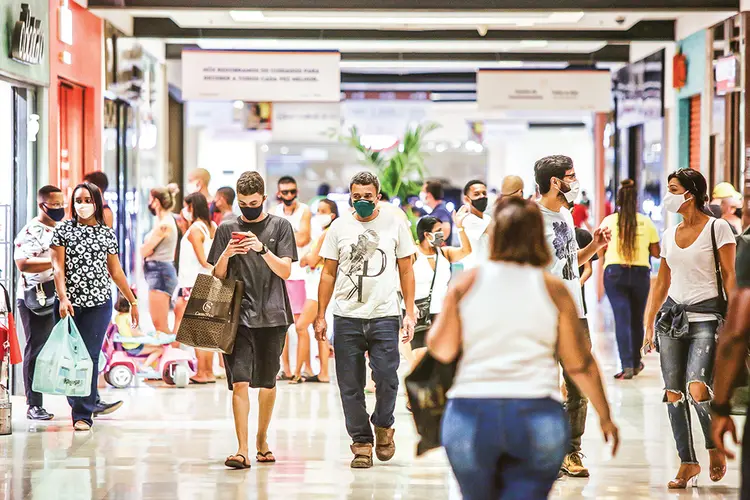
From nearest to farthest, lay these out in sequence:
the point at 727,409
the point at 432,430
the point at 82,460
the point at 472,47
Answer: the point at 727,409 < the point at 432,430 < the point at 82,460 < the point at 472,47

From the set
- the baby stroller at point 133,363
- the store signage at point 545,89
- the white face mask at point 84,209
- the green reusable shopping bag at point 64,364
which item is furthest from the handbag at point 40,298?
the store signage at point 545,89

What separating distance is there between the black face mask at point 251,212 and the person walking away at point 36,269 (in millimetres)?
1953

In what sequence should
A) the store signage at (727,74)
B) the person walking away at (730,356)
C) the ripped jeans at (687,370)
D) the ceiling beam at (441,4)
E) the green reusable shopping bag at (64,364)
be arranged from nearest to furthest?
the person walking away at (730,356) < the ripped jeans at (687,370) < the green reusable shopping bag at (64,364) < the ceiling beam at (441,4) < the store signage at (727,74)

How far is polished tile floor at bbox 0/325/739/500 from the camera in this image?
5.63 metres

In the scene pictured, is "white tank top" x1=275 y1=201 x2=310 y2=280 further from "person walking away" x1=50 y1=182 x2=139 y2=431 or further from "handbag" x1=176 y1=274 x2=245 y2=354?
"handbag" x1=176 y1=274 x2=245 y2=354

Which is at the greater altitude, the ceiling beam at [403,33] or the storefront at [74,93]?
the ceiling beam at [403,33]

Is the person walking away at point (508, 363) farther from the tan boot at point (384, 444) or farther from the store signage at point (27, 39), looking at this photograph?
the store signage at point (27, 39)

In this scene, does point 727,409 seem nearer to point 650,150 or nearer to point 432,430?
point 432,430

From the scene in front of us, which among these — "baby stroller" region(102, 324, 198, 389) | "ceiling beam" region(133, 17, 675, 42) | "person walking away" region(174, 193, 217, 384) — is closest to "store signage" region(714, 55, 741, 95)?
"ceiling beam" region(133, 17, 675, 42)

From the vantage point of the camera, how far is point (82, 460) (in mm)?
6371

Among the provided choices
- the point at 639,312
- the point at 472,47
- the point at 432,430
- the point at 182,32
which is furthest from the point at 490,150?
the point at 432,430

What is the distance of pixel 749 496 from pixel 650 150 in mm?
12493

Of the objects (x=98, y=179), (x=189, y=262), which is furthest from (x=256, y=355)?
(x=189, y=262)

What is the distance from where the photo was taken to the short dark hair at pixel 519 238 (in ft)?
10.9
